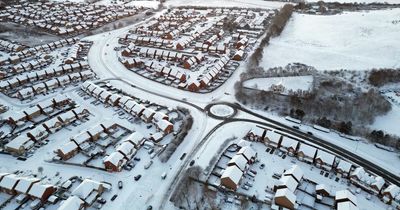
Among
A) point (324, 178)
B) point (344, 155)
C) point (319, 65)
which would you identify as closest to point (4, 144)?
point (324, 178)

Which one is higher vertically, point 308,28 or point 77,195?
point 308,28

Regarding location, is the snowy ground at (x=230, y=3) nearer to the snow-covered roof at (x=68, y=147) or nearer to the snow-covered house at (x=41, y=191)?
the snow-covered roof at (x=68, y=147)

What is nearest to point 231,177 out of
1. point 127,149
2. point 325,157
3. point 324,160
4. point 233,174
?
point 233,174

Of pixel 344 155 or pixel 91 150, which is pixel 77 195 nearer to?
pixel 91 150

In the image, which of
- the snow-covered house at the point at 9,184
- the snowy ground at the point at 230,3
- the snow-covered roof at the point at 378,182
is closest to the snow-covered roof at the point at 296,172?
the snow-covered roof at the point at 378,182

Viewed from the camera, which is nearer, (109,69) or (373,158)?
(373,158)

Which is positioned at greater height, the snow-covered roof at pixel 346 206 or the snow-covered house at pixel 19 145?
the snow-covered roof at pixel 346 206

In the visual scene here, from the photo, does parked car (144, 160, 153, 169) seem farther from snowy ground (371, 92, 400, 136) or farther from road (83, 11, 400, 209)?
snowy ground (371, 92, 400, 136)
